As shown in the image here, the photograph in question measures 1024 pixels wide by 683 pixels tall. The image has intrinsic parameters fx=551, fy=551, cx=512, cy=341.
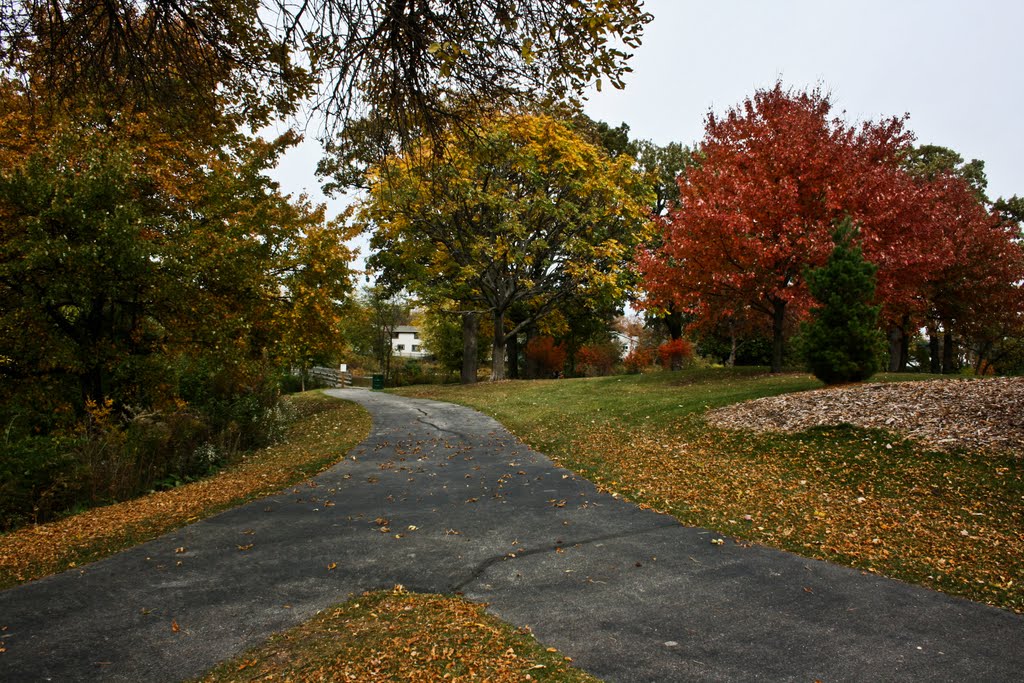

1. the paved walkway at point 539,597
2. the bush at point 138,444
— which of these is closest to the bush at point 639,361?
the bush at point 138,444

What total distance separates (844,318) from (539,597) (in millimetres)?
10051

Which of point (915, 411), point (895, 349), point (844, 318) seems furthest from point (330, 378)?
point (915, 411)

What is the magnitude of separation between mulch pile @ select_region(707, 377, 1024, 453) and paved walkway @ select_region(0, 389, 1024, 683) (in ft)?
15.4

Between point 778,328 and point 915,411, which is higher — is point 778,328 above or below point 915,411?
above

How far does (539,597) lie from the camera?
4.37 m

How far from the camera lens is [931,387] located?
418 inches

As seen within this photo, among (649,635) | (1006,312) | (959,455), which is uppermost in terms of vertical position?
(1006,312)

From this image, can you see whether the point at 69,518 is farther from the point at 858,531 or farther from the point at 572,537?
the point at 858,531

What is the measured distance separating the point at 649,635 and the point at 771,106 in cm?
1726

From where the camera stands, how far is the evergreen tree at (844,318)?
11.3 metres

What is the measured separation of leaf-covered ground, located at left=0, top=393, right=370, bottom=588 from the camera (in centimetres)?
513

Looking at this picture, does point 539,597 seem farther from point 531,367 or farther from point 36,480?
point 531,367

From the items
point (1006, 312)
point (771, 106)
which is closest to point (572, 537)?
point (771, 106)

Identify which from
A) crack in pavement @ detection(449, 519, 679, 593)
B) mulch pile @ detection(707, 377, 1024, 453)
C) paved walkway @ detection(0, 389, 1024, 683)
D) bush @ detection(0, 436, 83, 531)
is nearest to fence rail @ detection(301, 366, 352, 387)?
bush @ detection(0, 436, 83, 531)
